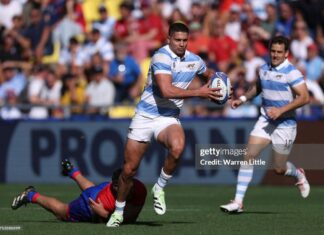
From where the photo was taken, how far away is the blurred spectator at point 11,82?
2162 cm

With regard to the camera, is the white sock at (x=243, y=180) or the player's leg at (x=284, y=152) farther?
the player's leg at (x=284, y=152)

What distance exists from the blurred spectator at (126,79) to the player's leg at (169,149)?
29.1 feet

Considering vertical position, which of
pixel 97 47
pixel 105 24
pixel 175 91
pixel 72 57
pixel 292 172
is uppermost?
pixel 175 91

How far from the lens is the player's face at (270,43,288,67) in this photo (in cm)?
1407

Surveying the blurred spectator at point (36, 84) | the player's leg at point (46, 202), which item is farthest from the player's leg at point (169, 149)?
the blurred spectator at point (36, 84)

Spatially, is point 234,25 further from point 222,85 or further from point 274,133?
point 222,85

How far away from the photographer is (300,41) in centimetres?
2169

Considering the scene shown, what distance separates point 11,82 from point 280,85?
8964mm

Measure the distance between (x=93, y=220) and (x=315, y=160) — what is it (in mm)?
8146

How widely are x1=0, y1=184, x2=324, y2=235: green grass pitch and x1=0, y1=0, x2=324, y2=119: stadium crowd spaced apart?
91.2 inches

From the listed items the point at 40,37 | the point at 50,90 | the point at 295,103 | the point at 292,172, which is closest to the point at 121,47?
the point at 50,90

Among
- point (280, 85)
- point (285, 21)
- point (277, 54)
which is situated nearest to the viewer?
point (277, 54)

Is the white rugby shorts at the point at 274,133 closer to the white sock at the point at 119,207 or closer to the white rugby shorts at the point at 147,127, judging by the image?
the white rugby shorts at the point at 147,127

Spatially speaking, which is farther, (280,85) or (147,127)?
(280,85)
